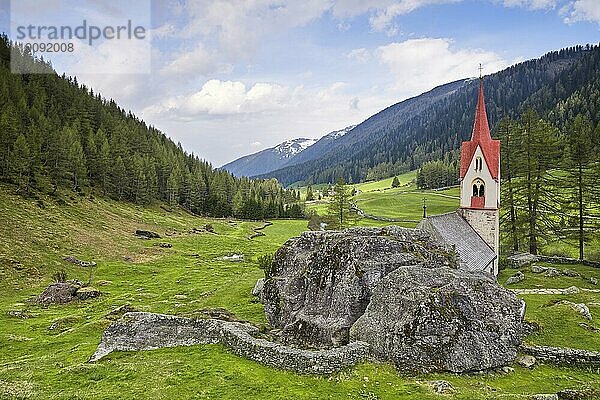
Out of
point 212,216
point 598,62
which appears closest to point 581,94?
point 598,62

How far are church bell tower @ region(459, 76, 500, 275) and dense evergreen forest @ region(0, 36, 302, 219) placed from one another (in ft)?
200

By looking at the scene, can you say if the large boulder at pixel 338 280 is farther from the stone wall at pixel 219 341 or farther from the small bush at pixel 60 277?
the small bush at pixel 60 277

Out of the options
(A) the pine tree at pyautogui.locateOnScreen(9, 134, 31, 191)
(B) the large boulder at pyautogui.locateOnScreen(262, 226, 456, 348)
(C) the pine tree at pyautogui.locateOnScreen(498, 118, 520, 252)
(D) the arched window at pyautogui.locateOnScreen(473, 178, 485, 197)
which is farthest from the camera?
(A) the pine tree at pyautogui.locateOnScreen(9, 134, 31, 191)

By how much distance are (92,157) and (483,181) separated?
77333mm

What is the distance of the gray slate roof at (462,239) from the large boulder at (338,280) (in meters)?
6.09

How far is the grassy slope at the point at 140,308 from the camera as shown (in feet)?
50.2

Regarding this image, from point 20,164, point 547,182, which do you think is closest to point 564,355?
point 547,182

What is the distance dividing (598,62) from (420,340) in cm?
23469

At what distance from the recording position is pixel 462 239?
33906 mm

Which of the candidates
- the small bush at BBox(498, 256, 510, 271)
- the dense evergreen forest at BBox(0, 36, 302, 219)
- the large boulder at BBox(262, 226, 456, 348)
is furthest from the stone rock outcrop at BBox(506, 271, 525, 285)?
the dense evergreen forest at BBox(0, 36, 302, 219)

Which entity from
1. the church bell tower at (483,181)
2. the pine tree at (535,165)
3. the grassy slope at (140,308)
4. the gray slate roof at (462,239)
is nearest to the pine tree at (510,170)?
the pine tree at (535,165)

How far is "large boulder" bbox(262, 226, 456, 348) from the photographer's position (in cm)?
2014

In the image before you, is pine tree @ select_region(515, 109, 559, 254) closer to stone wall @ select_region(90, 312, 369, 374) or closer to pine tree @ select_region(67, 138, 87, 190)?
stone wall @ select_region(90, 312, 369, 374)

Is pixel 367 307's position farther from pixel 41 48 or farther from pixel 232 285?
pixel 41 48
